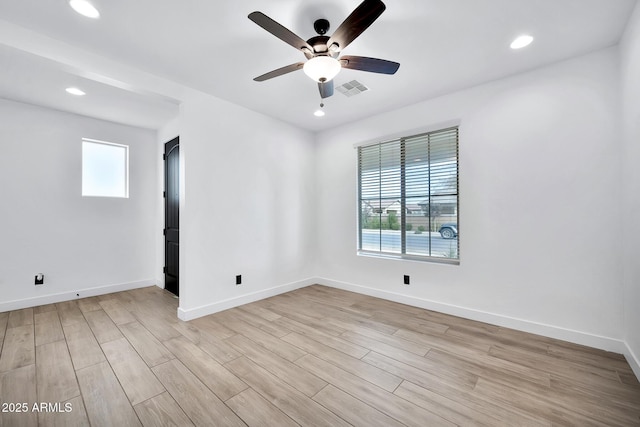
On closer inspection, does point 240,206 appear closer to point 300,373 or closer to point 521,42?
point 300,373

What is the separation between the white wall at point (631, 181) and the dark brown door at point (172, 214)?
491 cm

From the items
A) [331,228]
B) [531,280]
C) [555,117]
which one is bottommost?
[531,280]

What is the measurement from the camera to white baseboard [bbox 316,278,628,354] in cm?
234

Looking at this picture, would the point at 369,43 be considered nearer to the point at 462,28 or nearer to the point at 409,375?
the point at 462,28

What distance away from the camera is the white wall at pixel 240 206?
3.11m

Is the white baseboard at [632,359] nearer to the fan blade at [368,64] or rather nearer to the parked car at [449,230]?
the parked car at [449,230]

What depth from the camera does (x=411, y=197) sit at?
3594 mm

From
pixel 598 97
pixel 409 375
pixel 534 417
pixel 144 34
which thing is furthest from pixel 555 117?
pixel 144 34

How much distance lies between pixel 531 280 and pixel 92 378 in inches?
158

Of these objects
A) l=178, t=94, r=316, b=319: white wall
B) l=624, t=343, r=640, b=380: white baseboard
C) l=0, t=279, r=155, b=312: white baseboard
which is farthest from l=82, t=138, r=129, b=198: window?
l=624, t=343, r=640, b=380: white baseboard

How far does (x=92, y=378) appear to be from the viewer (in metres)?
1.95

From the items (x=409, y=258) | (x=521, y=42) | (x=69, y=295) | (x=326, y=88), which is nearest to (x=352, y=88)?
(x=326, y=88)

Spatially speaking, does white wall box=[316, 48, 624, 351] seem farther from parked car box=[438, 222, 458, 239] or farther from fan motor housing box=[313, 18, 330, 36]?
fan motor housing box=[313, 18, 330, 36]

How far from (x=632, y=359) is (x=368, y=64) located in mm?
3124
